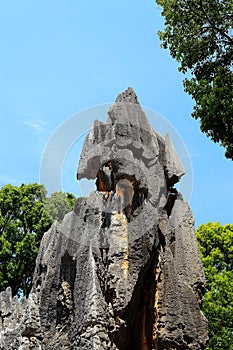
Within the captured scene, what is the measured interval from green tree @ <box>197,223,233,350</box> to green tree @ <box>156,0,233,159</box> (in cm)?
786

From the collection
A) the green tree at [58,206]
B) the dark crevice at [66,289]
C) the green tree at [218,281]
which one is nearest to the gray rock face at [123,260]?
the dark crevice at [66,289]

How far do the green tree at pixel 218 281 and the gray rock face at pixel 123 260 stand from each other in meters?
8.73

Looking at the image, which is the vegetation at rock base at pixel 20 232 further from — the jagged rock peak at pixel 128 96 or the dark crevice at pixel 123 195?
the dark crevice at pixel 123 195

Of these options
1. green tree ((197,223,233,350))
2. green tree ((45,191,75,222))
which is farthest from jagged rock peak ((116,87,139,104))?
green tree ((197,223,233,350))

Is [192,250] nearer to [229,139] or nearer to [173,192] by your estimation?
[173,192]

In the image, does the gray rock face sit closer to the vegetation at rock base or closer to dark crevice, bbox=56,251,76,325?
dark crevice, bbox=56,251,76,325

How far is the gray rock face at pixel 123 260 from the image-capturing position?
655cm

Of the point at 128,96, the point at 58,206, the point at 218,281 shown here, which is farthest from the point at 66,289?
the point at 218,281

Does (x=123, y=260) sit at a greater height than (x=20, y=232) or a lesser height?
lesser

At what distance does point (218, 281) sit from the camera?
54.7 ft

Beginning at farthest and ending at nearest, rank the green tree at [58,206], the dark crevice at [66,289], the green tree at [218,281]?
the green tree at [218,281]
the green tree at [58,206]
the dark crevice at [66,289]

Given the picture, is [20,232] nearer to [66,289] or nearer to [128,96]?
Result: [128,96]

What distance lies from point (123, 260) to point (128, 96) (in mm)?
3196

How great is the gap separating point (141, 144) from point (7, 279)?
12.9 meters
